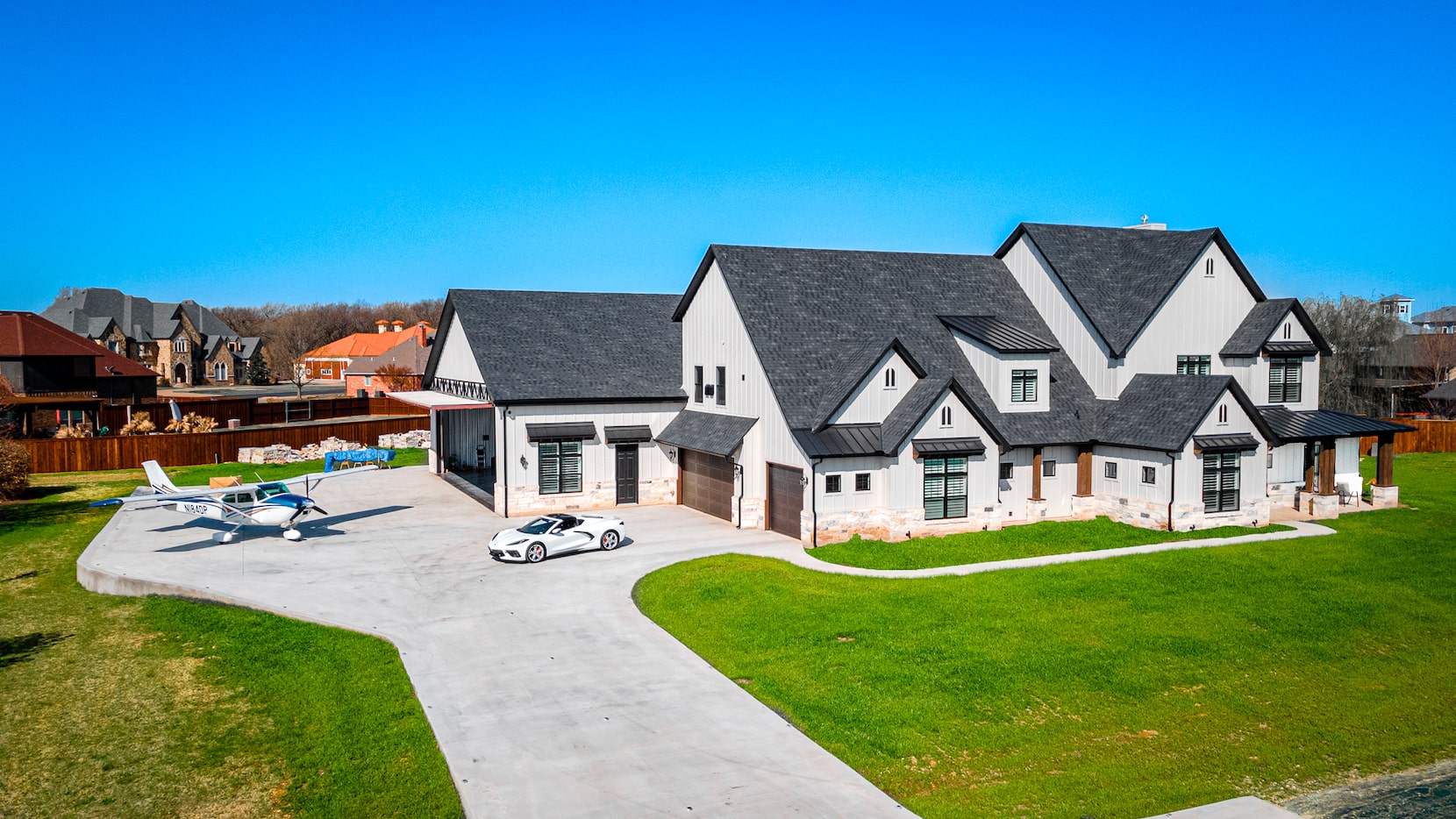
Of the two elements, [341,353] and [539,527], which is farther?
[341,353]

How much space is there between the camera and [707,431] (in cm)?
3212

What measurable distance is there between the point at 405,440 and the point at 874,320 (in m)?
31.1

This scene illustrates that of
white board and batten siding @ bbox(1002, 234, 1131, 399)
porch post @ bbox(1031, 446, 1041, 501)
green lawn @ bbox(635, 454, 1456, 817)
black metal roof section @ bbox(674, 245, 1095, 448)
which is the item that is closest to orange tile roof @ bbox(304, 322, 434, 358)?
black metal roof section @ bbox(674, 245, 1095, 448)

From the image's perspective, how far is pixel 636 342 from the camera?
37.2 metres

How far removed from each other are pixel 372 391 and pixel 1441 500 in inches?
2960

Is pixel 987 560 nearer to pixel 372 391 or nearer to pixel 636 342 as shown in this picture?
pixel 636 342

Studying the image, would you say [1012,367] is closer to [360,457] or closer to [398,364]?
[360,457]

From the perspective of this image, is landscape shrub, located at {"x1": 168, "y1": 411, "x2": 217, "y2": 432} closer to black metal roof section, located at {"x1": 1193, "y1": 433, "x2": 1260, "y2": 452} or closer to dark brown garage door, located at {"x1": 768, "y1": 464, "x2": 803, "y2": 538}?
dark brown garage door, located at {"x1": 768, "y1": 464, "x2": 803, "y2": 538}

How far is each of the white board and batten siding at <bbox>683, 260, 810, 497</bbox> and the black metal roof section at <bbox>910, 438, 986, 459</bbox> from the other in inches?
139

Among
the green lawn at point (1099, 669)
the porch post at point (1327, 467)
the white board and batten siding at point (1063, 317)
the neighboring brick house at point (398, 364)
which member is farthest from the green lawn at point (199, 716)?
the neighboring brick house at point (398, 364)

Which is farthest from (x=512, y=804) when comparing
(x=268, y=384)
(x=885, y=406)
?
(x=268, y=384)

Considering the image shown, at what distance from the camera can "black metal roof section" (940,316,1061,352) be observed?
30875mm

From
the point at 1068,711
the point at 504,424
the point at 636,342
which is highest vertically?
the point at 636,342

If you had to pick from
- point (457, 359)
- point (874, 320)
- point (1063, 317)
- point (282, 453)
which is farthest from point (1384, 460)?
point (282, 453)
